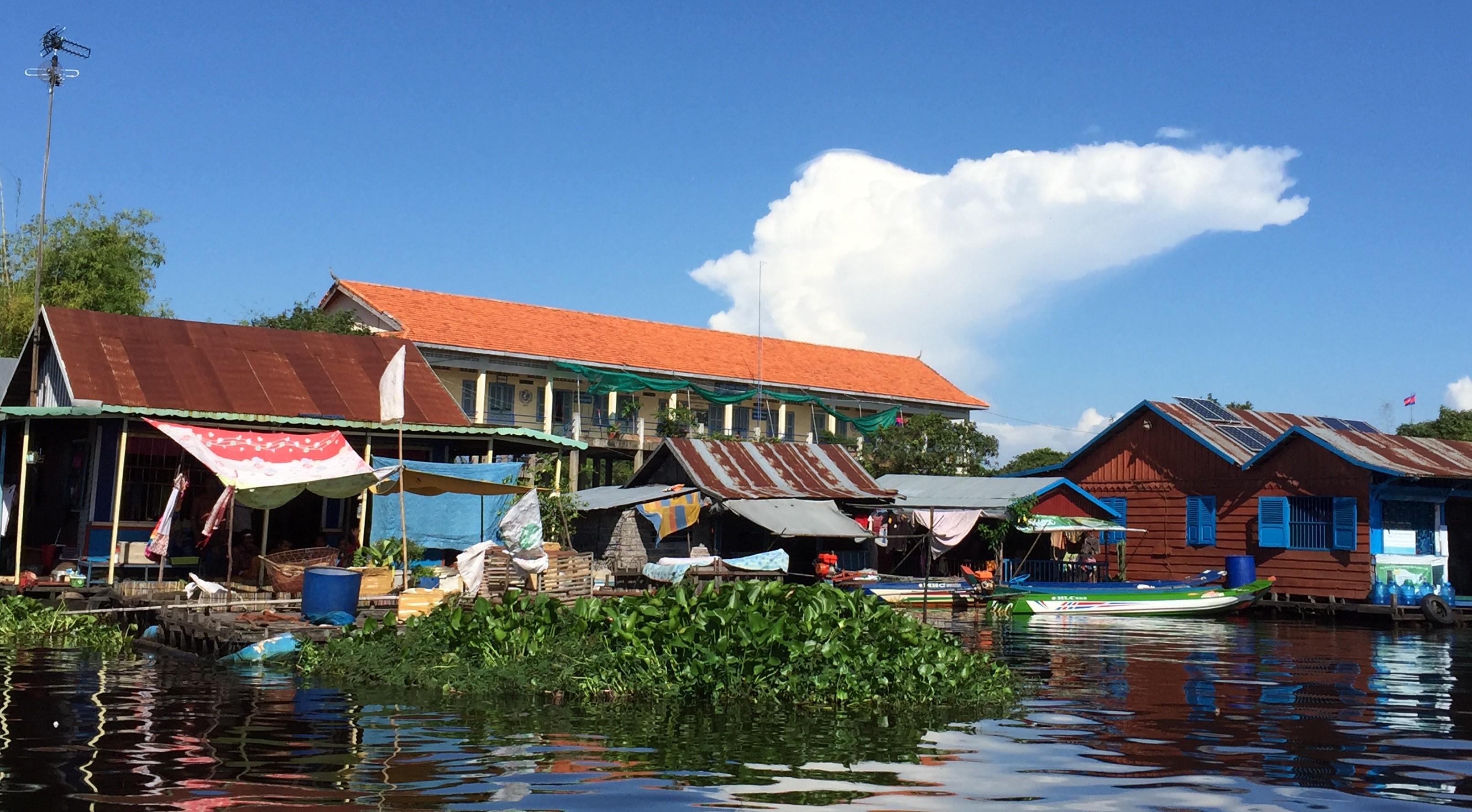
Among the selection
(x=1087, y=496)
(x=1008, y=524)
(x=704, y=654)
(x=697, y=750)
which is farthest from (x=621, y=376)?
(x=697, y=750)

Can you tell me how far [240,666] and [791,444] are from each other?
19.2m

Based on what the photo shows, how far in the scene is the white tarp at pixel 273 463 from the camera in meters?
16.8

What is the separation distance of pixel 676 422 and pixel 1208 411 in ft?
50.0

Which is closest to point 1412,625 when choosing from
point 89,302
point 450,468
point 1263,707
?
point 1263,707

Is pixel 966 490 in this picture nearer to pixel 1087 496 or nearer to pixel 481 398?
pixel 1087 496

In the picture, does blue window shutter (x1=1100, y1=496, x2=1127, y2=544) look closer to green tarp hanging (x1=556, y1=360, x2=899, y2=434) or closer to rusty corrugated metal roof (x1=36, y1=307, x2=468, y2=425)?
green tarp hanging (x1=556, y1=360, x2=899, y2=434)

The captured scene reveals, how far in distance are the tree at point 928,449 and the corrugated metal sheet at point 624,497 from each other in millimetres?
Result: 12721

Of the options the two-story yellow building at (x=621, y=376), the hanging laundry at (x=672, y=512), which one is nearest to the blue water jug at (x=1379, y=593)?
the hanging laundry at (x=672, y=512)

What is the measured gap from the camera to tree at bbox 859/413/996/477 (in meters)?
41.2

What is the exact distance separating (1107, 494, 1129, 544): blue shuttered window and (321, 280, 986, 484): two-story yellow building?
938 centimetres

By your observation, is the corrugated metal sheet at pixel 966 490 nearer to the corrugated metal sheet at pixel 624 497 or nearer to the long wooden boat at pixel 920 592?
the long wooden boat at pixel 920 592

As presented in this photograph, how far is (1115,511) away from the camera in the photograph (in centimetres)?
3484

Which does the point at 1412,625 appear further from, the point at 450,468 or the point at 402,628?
the point at 402,628

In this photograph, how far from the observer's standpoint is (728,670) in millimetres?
11680
